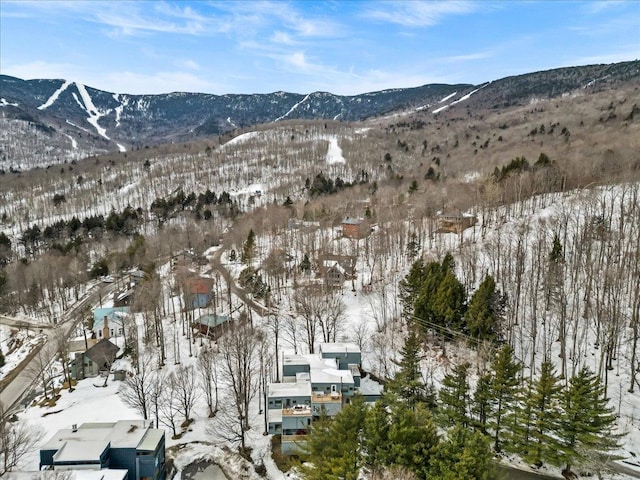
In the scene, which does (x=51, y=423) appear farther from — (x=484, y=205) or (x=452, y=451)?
(x=484, y=205)

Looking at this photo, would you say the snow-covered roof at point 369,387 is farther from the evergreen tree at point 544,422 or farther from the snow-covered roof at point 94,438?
the snow-covered roof at point 94,438

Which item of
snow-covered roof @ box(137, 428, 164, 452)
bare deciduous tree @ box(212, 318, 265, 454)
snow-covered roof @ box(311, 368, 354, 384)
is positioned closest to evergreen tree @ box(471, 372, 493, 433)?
snow-covered roof @ box(311, 368, 354, 384)

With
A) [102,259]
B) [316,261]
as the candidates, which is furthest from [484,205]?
[102,259]

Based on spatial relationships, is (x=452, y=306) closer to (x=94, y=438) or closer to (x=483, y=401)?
(x=483, y=401)

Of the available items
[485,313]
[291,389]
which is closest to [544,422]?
[485,313]

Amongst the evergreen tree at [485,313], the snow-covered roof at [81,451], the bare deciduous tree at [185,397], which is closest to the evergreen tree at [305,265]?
the bare deciduous tree at [185,397]

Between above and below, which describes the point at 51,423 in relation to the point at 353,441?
below

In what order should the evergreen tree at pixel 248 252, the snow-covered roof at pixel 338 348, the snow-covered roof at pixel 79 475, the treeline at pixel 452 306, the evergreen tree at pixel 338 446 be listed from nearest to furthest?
the evergreen tree at pixel 338 446 → the snow-covered roof at pixel 79 475 → the snow-covered roof at pixel 338 348 → the treeline at pixel 452 306 → the evergreen tree at pixel 248 252
